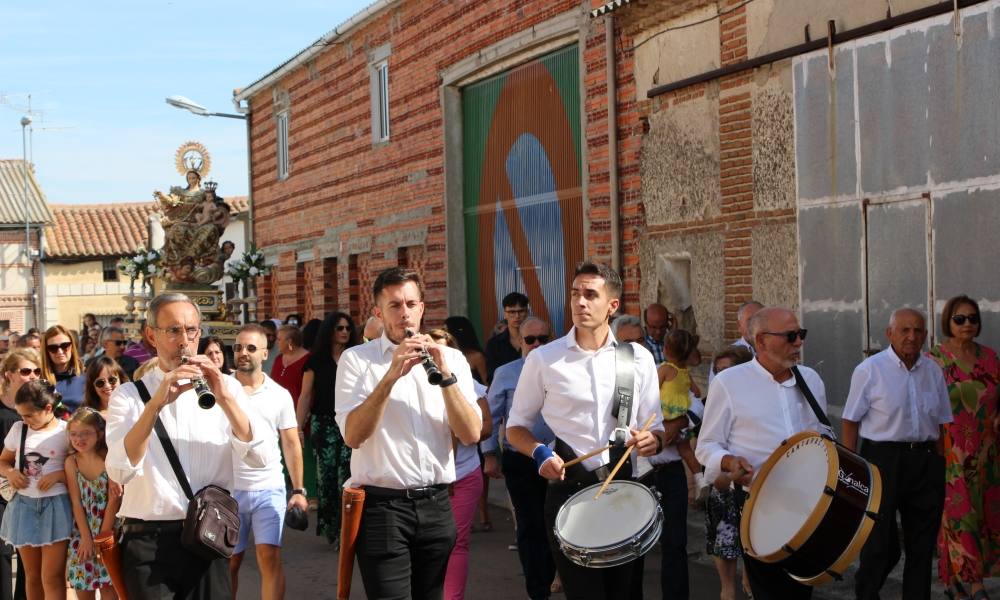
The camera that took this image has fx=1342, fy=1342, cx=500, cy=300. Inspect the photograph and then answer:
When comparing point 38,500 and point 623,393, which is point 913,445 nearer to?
point 623,393

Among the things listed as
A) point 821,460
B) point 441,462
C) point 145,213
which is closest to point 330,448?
point 441,462

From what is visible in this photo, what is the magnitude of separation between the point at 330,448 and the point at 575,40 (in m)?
5.90

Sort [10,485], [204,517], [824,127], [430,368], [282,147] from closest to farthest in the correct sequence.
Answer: [430,368] → [204,517] → [10,485] → [824,127] → [282,147]

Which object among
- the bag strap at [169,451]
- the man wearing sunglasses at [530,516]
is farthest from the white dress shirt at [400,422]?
the man wearing sunglasses at [530,516]

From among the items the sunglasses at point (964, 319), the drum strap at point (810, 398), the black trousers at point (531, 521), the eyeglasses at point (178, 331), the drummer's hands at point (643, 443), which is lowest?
the black trousers at point (531, 521)

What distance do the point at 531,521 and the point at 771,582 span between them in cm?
282

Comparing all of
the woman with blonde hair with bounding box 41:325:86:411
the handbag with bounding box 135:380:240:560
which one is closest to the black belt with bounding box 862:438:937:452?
the handbag with bounding box 135:380:240:560

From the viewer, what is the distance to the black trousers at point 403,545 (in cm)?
534

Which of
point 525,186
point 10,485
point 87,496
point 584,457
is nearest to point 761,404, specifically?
point 584,457

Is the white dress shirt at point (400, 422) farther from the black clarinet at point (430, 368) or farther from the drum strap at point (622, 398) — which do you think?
the drum strap at point (622, 398)

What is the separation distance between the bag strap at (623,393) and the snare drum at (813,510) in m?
0.60

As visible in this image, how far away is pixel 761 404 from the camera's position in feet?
19.0

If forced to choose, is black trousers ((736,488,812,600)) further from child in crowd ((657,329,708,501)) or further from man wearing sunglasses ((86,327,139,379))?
man wearing sunglasses ((86,327,139,379))

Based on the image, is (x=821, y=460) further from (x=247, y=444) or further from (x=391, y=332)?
(x=247, y=444)
